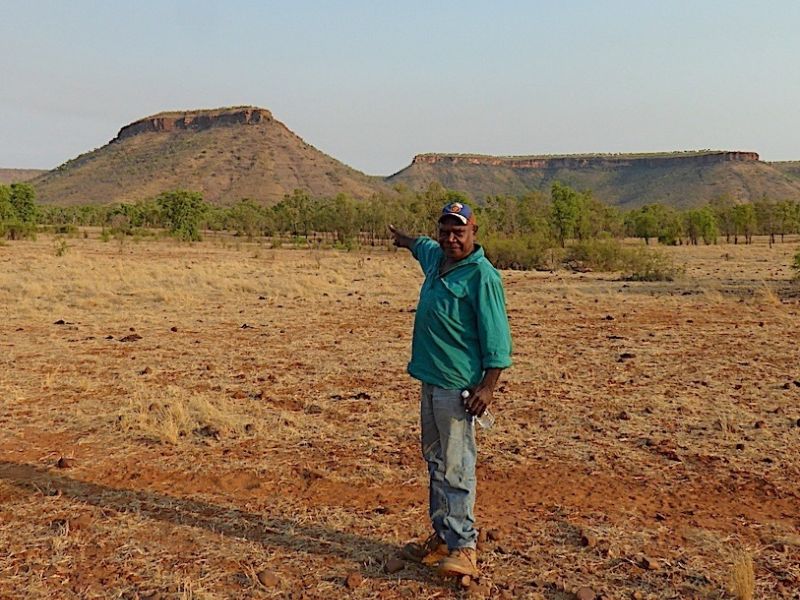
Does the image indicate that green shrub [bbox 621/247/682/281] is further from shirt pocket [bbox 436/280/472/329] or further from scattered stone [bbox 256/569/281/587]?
scattered stone [bbox 256/569/281/587]

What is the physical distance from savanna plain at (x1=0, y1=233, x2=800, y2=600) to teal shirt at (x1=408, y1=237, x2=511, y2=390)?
1151 mm

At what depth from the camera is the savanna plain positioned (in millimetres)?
3656

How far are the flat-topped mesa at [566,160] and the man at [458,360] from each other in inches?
6044

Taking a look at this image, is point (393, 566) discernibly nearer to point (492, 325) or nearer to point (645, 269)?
point (492, 325)

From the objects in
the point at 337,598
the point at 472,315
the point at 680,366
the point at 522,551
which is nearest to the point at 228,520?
the point at 337,598

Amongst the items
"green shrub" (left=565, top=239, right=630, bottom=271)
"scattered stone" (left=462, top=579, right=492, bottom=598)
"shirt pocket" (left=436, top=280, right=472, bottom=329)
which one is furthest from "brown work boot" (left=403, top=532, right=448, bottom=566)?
"green shrub" (left=565, top=239, right=630, bottom=271)

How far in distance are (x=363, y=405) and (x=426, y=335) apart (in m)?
3.59

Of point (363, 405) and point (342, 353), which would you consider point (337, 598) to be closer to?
point (363, 405)

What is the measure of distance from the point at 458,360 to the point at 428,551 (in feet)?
3.72

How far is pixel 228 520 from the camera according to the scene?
4305 mm

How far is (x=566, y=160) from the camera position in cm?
16738

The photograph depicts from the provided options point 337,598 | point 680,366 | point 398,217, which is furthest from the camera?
point 398,217

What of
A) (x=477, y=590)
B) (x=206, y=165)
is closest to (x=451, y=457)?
(x=477, y=590)

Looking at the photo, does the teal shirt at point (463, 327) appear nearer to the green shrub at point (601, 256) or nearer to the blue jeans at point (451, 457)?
the blue jeans at point (451, 457)
